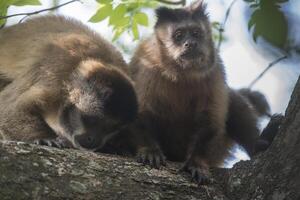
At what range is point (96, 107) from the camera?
508 centimetres

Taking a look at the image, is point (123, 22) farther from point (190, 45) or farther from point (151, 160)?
point (151, 160)

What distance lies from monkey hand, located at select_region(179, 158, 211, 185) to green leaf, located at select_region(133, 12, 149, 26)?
170 cm

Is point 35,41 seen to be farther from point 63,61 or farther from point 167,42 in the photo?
point 167,42

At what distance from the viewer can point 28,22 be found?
20.5ft

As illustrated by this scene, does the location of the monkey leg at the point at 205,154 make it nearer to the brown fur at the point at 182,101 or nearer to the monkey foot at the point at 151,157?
the brown fur at the point at 182,101

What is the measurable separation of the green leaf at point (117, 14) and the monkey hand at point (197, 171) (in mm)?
1654

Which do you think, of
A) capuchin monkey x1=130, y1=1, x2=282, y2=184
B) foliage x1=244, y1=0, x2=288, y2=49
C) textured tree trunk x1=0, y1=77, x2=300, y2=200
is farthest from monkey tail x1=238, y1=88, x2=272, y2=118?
foliage x1=244, y1=0, x2=288, y2=49

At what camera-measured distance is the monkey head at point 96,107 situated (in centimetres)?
495

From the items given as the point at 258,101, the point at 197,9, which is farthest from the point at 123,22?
the point at 258,101

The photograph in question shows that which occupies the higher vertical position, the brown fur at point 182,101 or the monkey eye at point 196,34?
the monkey eye at point 196,34

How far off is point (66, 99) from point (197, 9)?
2119 mm

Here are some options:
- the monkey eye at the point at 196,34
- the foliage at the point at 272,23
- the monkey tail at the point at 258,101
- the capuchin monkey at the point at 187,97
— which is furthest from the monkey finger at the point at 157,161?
the foliage at the point at 272,23

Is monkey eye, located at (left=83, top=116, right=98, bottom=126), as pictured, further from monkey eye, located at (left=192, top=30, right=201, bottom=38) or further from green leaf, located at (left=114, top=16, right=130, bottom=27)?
monkey eye, located at (left=192, top=30, right=201, bottom=38)

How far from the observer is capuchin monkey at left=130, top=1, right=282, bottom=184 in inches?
210
